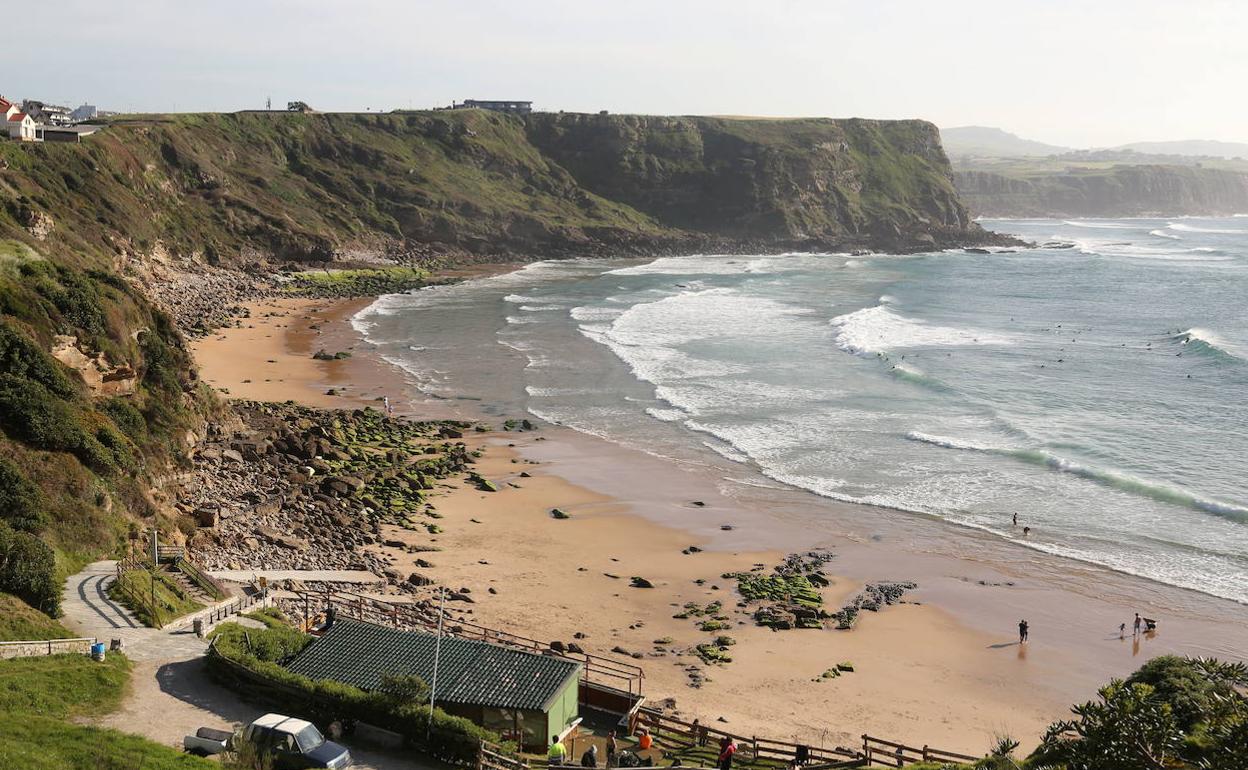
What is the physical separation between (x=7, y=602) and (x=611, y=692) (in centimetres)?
1191

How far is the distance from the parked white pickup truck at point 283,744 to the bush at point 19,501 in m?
9.36

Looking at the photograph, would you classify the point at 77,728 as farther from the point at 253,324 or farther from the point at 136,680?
the point at 253,324

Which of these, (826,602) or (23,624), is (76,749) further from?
(826,602)

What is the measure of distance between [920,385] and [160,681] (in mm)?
46555

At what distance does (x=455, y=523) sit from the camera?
121 feet

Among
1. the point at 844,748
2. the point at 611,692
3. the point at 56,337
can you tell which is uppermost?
the point at 56,337

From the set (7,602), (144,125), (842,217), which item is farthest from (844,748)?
(842,217)

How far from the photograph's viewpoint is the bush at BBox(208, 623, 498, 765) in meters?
17.8

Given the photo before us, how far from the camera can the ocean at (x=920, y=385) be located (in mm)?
39219

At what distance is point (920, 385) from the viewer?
58.7 metres

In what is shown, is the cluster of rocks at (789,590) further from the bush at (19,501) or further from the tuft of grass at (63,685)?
the bush at (19,501)

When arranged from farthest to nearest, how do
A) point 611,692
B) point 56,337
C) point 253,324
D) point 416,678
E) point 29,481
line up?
point 253,324
point 56,337
point 29,481
point 611,692
point 416,678

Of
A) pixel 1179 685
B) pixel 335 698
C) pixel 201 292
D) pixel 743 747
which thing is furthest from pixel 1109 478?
pixel 201 292

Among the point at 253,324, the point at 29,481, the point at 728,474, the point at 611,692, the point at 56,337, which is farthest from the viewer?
the point at 253,324
